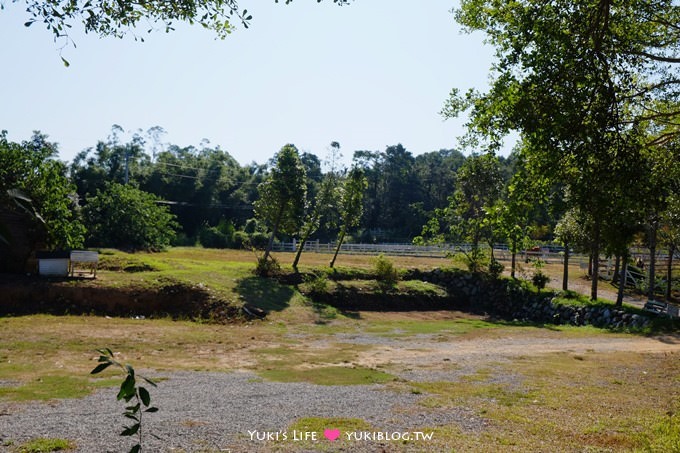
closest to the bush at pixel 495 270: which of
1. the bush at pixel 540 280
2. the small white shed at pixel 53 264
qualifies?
the bush at pixel 540 280

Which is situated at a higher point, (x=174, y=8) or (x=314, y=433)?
(x=174, y=8)

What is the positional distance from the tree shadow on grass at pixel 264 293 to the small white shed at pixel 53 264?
723 centimetres

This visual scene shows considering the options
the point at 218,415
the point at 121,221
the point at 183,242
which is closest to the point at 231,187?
the point at 183,242

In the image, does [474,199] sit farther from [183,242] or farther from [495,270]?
[183,242]

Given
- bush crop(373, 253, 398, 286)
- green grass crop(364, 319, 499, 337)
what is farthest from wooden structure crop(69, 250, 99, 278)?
bush crop(373, 253, 398, 286)

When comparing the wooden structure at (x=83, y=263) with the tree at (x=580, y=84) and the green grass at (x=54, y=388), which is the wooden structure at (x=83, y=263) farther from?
the tree at (x=580, y=84)

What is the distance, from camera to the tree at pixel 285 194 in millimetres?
32250

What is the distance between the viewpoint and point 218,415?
8820 mm

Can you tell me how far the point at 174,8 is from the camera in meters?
7.68

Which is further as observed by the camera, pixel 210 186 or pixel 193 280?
pixel 210 186

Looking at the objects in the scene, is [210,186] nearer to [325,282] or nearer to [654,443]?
[325,282]

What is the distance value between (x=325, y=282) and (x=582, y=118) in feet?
71.7

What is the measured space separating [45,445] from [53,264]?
18.5 meters

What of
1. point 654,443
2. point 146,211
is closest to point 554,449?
point 654,443
